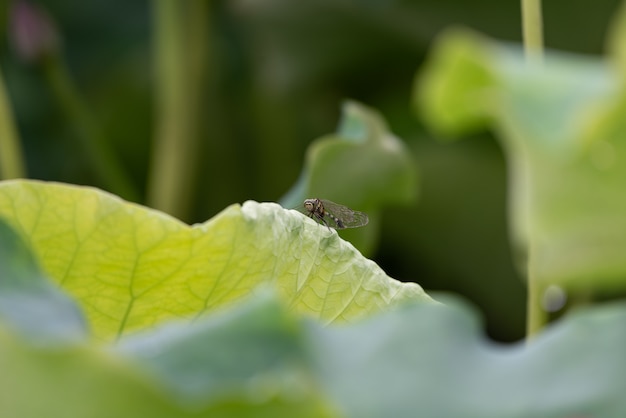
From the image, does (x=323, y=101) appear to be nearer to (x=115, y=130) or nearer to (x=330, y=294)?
(x=115, y=130)

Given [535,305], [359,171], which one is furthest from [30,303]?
[359,171]

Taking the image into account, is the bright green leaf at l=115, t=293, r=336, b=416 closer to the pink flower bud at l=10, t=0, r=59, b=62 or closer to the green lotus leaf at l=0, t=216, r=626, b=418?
the green lotus leaf at l=0, t=216, r=626, b=418

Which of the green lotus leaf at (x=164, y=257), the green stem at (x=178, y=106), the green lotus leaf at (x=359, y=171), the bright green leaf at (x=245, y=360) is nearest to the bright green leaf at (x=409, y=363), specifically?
the bright green leaf at (x=245, y=360)

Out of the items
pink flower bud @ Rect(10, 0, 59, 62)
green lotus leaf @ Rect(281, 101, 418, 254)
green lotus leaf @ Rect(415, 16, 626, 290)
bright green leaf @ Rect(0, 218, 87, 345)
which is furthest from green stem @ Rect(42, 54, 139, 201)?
green lotus leaf @ Rect(415, 16, 626, 290)

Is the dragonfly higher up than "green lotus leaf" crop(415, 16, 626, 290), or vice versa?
the dragonfly

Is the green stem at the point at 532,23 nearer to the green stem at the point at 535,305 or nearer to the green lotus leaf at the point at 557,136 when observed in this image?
the green stem at the point at 535,305

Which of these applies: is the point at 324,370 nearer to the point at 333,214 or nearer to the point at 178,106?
the point at 333,214
